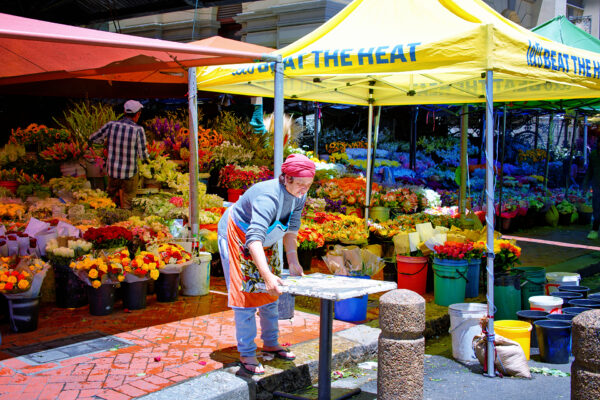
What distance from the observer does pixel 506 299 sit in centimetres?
655

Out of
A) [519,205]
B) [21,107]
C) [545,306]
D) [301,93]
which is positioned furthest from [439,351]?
[21,107]

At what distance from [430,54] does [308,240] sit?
3.37m

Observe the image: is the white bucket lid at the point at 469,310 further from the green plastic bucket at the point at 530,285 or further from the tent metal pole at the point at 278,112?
the tent metal pole at the point at 278,112

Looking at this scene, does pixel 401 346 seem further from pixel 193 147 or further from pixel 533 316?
pixel 193 147

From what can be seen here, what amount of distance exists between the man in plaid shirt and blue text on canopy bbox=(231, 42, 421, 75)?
3138 mm

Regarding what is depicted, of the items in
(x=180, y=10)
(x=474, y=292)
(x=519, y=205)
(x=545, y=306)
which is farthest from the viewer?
(x=180, y=10)

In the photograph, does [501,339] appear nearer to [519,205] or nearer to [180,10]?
[519,205]

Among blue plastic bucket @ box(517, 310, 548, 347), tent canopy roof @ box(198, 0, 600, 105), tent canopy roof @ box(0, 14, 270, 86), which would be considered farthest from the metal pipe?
blue plastic bucket @ box(517, 310, 548, 347)

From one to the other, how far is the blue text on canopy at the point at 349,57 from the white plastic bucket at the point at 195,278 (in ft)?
7.41

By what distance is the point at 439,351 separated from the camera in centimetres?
609

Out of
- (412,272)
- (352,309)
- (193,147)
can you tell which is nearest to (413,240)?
(412,272)

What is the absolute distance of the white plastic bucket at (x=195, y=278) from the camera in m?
6.98

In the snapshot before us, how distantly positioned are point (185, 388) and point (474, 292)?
Answer: 4.23 m

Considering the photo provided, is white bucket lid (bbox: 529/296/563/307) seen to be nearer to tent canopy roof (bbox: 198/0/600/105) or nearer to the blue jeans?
tent canopy roof (bbox: 198/0/600/105)
